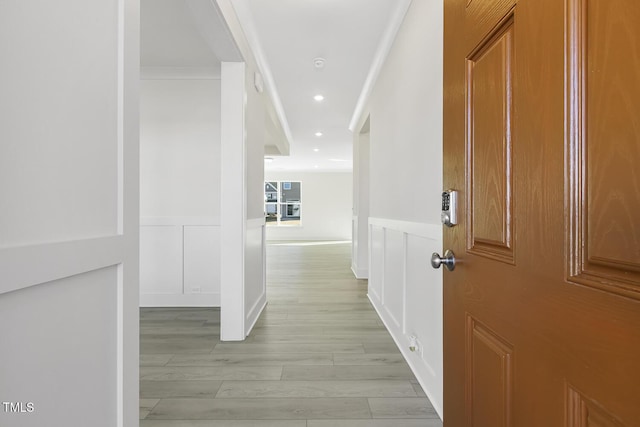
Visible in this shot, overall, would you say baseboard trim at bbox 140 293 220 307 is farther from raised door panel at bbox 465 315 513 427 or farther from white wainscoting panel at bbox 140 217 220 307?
raised door panel at bbox 465 315 513 427

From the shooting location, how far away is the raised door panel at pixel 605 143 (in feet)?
1.43

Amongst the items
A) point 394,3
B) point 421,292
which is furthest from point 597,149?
point 394,3

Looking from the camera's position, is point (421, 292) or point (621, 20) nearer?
point (621, 20)

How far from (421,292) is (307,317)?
1462mm

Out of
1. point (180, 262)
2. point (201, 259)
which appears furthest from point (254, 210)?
point (180, 262)

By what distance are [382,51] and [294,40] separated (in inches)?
29.9

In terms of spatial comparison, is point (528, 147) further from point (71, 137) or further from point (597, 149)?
point (71, 137)

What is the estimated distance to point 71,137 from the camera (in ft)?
2.35

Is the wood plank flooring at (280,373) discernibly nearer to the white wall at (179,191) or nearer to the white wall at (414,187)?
the white wall at (414,187)

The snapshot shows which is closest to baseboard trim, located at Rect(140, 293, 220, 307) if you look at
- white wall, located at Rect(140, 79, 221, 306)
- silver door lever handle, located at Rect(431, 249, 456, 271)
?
white wall, located at Rect(140, 79, 221, 306)

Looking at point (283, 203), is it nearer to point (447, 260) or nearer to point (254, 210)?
point (254, 210)

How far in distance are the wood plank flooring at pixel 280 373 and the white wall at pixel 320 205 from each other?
8367 millimetres

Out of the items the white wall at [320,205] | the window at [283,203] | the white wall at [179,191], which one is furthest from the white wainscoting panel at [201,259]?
the window at [283,203]

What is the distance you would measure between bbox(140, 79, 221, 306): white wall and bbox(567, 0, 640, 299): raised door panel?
325 cm
